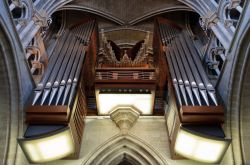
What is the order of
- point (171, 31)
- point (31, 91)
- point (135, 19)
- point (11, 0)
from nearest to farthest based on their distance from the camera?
point (31, 91) < point (11, 0) < point (171, 31) < point (135, 19)

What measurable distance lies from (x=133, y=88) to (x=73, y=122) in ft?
5.90

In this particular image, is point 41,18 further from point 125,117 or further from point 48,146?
point 48,146

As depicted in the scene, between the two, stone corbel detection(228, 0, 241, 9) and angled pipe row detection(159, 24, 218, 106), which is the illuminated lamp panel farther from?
stone corbel detection(228, 0, 241, 9)

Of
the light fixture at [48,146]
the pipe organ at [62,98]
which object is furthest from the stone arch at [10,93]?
the light fixture at [48,146]

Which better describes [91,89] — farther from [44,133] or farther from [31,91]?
[44,133]

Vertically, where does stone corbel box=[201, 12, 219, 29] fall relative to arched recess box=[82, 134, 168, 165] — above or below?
above

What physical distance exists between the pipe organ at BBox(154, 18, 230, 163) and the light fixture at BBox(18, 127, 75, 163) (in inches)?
85.1

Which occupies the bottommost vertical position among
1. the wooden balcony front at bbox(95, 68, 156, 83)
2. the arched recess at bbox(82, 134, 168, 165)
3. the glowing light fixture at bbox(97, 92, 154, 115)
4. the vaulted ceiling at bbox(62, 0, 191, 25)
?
the arched recess at bbox(82, 134, 168, 165)

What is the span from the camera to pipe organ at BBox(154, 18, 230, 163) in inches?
262

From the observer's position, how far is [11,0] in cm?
814

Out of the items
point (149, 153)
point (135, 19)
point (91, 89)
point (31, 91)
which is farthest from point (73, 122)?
point (135, 19)

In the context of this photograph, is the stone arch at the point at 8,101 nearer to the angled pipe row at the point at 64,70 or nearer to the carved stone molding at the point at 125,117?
the angled pipe row at the point at 64,70

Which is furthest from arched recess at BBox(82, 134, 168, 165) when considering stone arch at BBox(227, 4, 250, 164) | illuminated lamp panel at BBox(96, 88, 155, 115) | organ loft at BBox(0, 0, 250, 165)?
stone arch at BBox(227, 4, 250, 164)

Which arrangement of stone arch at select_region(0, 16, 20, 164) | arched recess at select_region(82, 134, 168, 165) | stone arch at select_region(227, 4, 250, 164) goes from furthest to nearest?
arched recess at select_region(82, 134, 168, 165), stone arch at select_region(0, 16, 20, 164), stone arch at select_region(227, 4, 250, 164)
